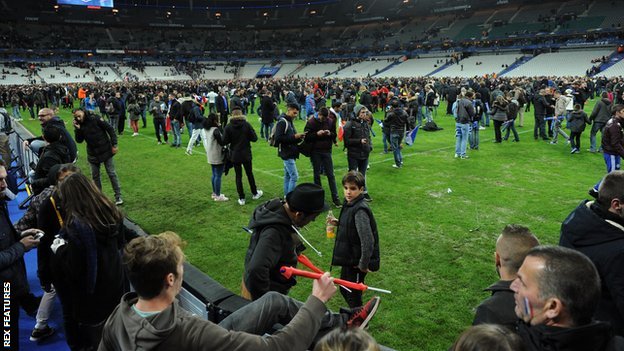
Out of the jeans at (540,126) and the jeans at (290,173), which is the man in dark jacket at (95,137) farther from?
the jeans at (540,126)

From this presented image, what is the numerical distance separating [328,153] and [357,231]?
4352 millimetres

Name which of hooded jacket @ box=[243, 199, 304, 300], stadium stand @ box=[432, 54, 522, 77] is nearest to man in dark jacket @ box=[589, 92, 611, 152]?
hooded jacket @ box=[243, 199, 304, 300]

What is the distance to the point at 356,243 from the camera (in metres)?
4.42

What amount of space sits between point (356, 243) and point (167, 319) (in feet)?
8.68

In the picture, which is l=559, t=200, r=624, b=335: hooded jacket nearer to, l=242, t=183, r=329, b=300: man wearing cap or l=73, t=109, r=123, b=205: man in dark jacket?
l=242, t=183, r=329, b=300: man wearing cap

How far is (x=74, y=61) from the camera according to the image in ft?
205

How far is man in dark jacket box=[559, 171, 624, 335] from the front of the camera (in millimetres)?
2674

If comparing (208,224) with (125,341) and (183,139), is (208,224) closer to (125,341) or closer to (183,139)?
(125,341)

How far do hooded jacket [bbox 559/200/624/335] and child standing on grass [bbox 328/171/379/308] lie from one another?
1.82 meters

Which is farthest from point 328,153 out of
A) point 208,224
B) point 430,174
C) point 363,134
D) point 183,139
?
point 183,139

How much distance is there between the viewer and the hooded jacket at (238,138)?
28.0 ft

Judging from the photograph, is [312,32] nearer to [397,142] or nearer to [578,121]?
[578,121]

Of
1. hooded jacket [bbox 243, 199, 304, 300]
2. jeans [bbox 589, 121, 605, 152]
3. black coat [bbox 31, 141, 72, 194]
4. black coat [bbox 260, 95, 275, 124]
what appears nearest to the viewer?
hooded jacket [bbox 243, 199, 304, 300]

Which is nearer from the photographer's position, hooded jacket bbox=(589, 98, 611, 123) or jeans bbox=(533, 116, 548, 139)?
hooded jacket bbox=(589, 98, 611, 123)
